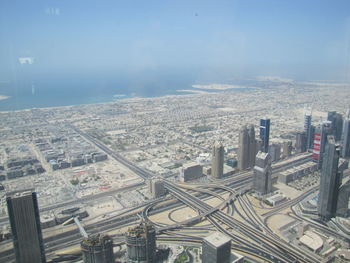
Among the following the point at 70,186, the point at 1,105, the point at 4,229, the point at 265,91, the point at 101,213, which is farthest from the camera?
the point at 265,91

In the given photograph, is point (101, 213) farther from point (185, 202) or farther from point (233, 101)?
point (233, 101)

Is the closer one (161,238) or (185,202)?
(161,238)

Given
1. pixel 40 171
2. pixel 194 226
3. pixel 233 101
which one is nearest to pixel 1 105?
pixel 40 171

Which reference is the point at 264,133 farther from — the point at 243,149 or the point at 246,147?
the point at 243,149

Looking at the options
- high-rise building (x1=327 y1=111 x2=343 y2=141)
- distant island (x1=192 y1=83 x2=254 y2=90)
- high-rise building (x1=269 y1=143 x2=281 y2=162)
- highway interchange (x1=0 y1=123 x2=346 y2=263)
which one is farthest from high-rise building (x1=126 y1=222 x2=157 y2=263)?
distant island (x1=192 y1=83 x2=254 y2=90)

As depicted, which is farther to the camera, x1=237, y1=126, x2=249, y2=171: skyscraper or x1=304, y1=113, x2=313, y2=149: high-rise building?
x1=304, y1=113, x2=313, y2=149: high-rise building

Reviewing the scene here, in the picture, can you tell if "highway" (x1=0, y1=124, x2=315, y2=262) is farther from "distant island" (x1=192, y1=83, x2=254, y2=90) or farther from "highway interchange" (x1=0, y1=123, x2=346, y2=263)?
"distant island" (x1=192, y1=83, x2=254, y2=90)

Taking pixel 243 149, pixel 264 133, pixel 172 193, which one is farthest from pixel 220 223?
pixel 264 133
